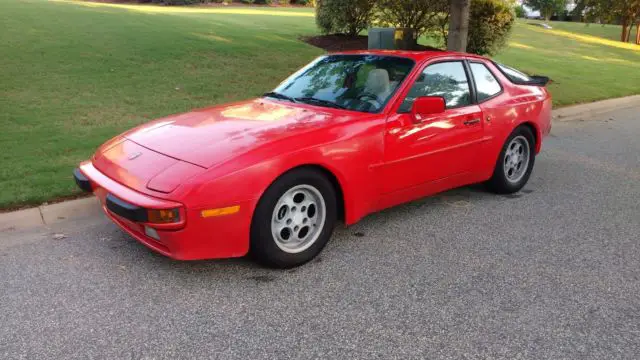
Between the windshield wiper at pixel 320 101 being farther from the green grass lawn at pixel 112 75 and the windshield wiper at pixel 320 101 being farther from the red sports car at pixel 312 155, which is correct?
the green grass lawn at pixel 112 75

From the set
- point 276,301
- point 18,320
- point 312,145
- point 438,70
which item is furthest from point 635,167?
point 18,320

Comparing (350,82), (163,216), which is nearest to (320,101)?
(350,82)

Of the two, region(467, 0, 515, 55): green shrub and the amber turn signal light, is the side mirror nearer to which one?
the amber turn signal light

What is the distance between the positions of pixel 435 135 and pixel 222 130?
1.68 metres

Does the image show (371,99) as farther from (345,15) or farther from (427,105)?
(345,15)

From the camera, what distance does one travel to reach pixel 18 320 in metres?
2.84

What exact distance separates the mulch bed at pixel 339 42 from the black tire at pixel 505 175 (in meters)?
10.1

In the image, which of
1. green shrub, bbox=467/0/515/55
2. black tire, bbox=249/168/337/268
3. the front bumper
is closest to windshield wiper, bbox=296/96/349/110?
black tire, bbox=249/168/337/268

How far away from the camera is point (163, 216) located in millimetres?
2984

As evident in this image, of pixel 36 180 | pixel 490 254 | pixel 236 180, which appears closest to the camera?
pixel 236 180

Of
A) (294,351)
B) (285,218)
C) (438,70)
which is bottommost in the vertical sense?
(294,351)

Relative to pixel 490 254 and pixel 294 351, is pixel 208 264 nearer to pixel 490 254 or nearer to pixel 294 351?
pixel 294 351

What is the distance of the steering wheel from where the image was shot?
3996mm

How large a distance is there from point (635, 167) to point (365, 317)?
4941 millimetres
